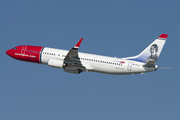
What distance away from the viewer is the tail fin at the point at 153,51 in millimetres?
60875

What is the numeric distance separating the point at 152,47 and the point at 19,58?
90.4 ft

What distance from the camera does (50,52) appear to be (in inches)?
2502

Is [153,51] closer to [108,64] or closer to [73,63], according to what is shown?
[108,64]

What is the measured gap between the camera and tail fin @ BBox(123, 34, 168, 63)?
200 ft

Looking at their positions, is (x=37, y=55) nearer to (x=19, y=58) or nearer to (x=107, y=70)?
(x=19, y=58)

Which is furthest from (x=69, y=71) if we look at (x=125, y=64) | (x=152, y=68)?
(x=152, y=68)

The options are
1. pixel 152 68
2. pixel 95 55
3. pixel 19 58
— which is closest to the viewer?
pixel 152 68

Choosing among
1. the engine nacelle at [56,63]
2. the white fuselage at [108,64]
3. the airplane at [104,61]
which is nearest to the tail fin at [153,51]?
the airplane at [104,61]

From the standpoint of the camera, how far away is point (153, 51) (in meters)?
61.2

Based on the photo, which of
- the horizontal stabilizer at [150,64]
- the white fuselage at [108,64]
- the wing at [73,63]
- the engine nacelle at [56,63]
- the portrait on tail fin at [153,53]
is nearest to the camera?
the horizontal stabilizer at [150,64]

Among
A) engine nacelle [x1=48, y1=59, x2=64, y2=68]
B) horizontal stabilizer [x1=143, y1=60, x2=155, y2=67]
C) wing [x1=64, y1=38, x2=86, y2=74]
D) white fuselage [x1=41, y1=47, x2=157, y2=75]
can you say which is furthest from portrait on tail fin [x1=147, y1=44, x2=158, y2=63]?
engine nacelle [x1=48, y1=59, x2=64, y2=68]

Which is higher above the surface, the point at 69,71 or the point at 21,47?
the point at 21,47

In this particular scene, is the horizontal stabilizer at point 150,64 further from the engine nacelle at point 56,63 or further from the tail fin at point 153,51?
the engine nacelle at point 56,63

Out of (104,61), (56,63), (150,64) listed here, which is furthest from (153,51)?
(56,63)
